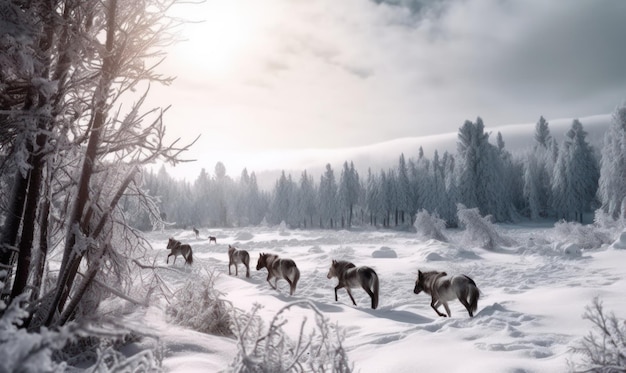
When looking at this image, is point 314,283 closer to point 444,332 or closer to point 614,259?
point 444,332

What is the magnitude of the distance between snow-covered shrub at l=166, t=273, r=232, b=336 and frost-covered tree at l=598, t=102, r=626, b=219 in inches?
1877

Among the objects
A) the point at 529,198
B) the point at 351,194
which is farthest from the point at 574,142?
the point at 351,194

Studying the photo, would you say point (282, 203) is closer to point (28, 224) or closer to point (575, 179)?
point (575, 179)

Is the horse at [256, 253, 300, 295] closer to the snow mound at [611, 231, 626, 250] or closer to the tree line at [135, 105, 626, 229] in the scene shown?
the snow mound at [611, 231, 626, 250]

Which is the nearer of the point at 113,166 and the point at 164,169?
the point at 113,166

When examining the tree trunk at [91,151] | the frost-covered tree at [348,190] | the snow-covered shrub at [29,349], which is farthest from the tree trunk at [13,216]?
the frost-covered tree at [348,190]

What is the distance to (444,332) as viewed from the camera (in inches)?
237

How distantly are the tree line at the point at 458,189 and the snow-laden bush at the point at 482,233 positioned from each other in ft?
84.5

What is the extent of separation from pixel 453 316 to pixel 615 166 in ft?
152

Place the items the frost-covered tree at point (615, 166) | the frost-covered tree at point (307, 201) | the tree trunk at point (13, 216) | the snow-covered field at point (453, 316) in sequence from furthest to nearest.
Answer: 1. the frost-covered tree at point (307, 201)
2. the frost-covered tree at point (615, 166)
3. the snow-covered field at point (453, 316)
4. the tree trunk at point (13, 216)

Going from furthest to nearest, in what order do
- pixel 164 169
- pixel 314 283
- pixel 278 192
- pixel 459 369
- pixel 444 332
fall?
pixel 164 169, pixel 278 192, pixel 314 283, pixel 444 332, pixel 459 369

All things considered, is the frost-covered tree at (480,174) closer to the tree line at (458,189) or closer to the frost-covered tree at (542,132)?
the tree line at (458,189)

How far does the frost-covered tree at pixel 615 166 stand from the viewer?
4247cm

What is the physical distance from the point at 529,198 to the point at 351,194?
35.9m
